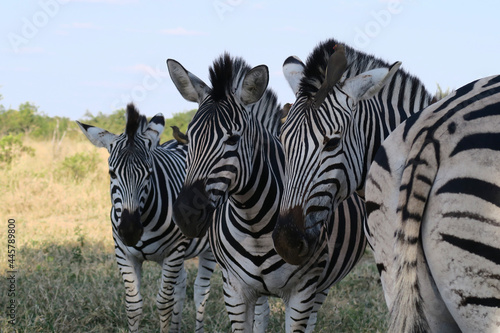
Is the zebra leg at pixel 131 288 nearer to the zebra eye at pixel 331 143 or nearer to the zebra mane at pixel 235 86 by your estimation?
the zebra mane at pixel 235 86

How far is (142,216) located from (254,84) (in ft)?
6.89

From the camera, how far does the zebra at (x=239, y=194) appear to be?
3354mm

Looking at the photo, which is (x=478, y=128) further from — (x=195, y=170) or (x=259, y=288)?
(x=259, y=288)

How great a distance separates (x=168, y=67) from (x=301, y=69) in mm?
971

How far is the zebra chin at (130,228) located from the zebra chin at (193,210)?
Result: 149 cm

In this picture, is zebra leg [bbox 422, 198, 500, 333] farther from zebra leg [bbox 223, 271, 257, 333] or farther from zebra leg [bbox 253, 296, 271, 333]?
zebra leg [bbox 253, 296, 271, 333]

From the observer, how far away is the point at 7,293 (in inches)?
229

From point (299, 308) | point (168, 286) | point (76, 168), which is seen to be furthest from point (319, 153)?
point (76, 168)

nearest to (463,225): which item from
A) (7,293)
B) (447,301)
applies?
(447,301)

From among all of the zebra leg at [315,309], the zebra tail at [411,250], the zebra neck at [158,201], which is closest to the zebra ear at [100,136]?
the zebra neck at [158,201]

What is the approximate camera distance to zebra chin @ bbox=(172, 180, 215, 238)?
10.6 feet

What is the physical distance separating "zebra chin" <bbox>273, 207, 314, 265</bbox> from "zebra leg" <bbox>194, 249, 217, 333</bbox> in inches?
120

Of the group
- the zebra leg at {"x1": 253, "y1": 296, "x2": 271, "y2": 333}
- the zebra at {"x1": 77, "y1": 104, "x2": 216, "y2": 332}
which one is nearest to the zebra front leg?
the zebra leg at {"x1": 253, "y1": 296, "x2": 271, "y2": 333}

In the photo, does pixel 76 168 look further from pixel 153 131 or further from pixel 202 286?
pixel 153 131
